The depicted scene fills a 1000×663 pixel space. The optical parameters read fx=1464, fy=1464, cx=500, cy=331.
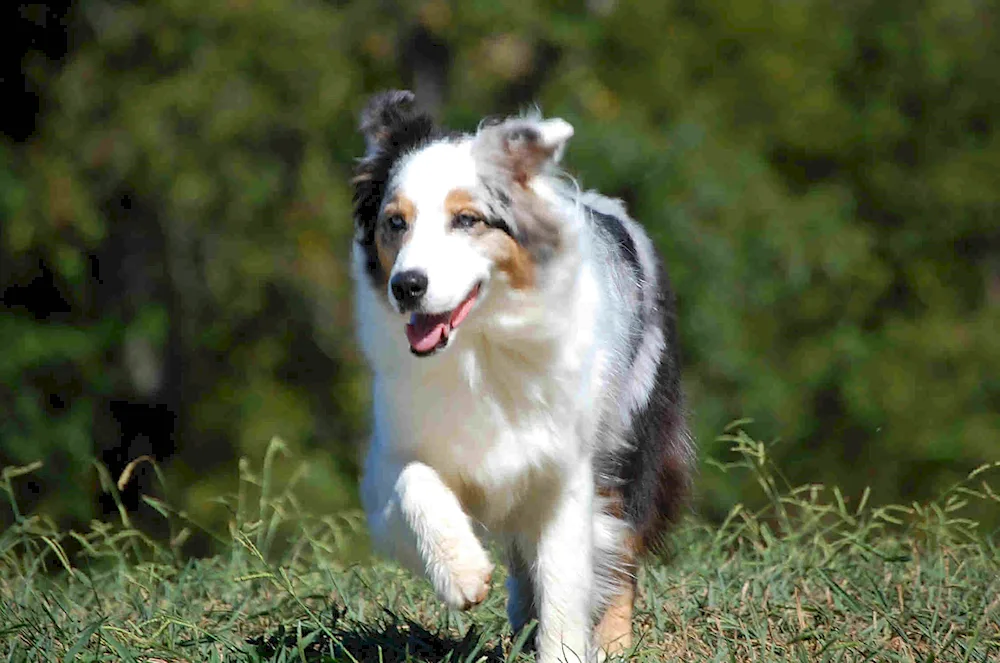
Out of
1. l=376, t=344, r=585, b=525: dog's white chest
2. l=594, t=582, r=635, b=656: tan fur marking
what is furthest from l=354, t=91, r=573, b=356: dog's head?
l=594, t=582, r=635, b=656: tan fur marking

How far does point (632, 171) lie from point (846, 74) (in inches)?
351

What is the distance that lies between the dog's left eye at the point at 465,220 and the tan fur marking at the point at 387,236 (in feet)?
0.45

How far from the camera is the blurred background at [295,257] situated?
705 inches

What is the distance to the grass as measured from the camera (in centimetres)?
480

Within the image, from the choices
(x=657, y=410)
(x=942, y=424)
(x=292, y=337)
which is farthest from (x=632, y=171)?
(x=657, y=410)

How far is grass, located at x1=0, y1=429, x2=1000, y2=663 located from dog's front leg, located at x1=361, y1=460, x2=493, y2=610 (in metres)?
0.21

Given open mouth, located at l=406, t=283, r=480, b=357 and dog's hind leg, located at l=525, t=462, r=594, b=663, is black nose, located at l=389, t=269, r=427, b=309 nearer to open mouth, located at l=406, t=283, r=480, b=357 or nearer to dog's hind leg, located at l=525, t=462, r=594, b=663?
open mouth, located at l=406, t=283, r=480, b=357

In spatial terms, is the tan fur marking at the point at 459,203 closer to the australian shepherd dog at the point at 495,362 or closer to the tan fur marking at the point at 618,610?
the australian shepherd dog at the point at 495,362

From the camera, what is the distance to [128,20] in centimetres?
1853

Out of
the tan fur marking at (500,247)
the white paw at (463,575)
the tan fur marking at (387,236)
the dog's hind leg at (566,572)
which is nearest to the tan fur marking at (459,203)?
the tan fur marking at (500,247)

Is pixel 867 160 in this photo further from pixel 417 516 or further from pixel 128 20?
pixel 417 516

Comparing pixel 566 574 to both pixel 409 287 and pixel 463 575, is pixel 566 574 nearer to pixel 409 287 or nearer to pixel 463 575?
pixel 463 575

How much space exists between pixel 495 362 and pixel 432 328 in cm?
34

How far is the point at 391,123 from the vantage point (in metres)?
5.22
